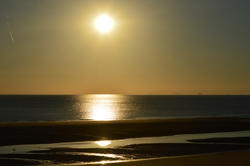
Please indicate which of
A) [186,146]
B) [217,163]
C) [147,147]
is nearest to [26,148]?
[147,147]

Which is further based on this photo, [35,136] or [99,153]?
[35,136]

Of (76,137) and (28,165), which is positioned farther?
(76,137)

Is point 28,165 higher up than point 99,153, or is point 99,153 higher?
point 99,153

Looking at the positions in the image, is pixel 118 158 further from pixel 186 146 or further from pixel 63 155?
pixel 186 146

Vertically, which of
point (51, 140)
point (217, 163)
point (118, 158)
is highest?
point (51, 140)

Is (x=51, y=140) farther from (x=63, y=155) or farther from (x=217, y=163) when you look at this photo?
(x=217, y=163)

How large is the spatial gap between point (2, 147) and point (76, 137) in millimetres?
7481

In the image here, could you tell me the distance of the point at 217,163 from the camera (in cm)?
1456

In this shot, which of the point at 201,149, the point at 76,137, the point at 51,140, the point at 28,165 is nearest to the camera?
the point at 28,165

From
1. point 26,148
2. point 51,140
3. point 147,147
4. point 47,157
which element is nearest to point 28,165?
point 47,157

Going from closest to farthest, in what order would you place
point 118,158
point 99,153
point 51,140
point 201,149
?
point 118,158 → point 99,153 → point 201,149 → point 51,140

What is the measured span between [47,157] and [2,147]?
5875mm

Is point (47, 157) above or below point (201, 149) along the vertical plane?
below

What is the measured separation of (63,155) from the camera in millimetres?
20234
